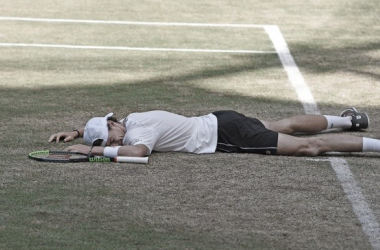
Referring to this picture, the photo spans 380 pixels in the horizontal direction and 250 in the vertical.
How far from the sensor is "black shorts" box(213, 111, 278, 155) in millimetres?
9109

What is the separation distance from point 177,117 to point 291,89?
3.38 m

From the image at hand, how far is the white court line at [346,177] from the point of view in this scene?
7153mm

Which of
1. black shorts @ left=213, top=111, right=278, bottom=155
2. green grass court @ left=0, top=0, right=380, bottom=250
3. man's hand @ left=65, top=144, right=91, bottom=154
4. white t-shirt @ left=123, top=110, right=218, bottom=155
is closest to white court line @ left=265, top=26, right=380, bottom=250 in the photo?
green grass court @ left=0, top=0, right=380, bottom=250

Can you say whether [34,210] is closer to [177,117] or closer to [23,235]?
[23,235]

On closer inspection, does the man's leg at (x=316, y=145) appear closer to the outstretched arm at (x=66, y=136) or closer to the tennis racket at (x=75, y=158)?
the tennis racket at (x=75, y=158)

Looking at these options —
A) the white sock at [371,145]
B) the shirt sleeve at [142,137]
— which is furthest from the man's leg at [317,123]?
the shirt sleeve at [142,137]

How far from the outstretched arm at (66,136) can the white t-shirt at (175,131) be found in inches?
27.4

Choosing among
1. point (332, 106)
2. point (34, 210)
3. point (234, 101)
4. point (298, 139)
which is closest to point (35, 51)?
point (234, 101)

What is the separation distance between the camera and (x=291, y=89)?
40.1ft

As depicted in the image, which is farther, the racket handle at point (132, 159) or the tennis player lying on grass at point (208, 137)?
the tennis player lying on grass at point (208, 137)

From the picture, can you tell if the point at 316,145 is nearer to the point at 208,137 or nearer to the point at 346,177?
the point at 346,177

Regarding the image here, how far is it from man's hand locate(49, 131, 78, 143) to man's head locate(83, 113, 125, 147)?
0.46 meters

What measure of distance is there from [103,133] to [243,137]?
4.50ft

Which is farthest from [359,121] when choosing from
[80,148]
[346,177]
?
[80,148]
